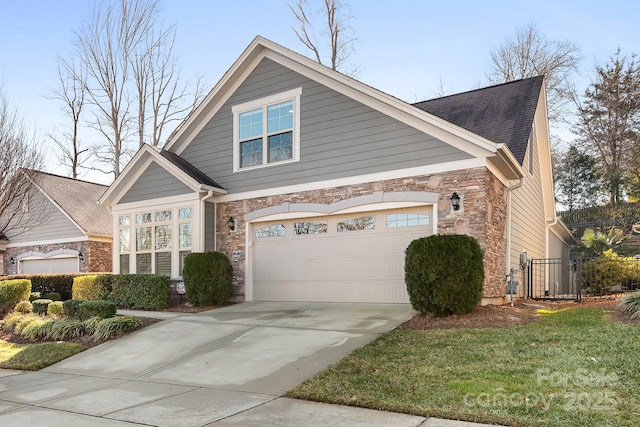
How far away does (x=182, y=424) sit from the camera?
4414 mm

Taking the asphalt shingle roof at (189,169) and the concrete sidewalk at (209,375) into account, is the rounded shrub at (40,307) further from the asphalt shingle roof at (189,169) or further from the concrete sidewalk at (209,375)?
the asphalt shingle roof at (189,169)

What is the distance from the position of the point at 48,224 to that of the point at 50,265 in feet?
5.68

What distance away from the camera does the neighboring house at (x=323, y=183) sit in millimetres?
10438

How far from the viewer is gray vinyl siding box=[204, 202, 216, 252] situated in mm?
13094

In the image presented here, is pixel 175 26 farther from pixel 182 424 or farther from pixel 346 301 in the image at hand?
pixel 182 424

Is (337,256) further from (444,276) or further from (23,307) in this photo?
(23,307)

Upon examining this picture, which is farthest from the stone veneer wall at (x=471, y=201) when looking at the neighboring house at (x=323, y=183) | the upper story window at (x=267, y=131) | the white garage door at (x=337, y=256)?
the upper story window at (x=267, y=131)

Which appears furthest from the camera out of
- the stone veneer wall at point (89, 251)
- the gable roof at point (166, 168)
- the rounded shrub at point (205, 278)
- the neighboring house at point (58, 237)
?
the neighboring house at point (58, 237)

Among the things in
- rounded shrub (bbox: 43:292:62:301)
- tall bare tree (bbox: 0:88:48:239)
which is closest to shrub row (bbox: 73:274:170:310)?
rounded shrub (bbox: 43:292:62:301)

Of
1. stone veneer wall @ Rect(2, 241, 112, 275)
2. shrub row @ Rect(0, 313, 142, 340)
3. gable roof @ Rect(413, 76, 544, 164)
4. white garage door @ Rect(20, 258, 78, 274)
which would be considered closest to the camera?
shrub row @ Rect(0, 313, 142, 340)

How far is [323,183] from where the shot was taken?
38.9 ft

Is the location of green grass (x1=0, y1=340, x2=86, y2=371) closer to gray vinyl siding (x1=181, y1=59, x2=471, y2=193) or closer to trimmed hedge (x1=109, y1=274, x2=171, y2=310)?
trimmed hedge (x1=109, y1=274, x2=171, y2=310)

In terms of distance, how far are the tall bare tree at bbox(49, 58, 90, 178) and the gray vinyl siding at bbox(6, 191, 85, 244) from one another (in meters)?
8.07

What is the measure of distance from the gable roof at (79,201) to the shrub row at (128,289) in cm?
656
